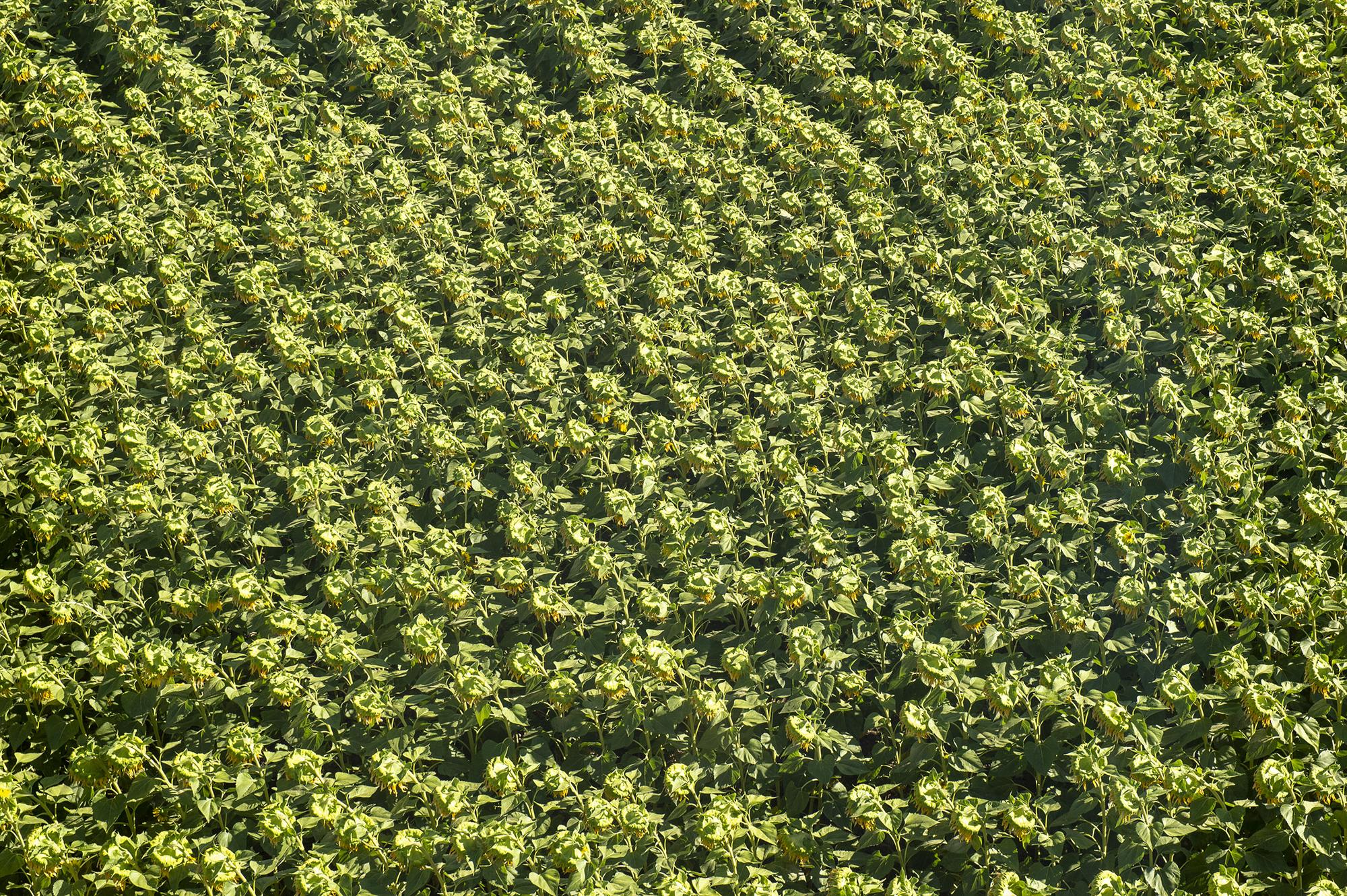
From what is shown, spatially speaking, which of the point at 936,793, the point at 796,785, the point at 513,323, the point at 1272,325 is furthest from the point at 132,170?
the point at 1272,325

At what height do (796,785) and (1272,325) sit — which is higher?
(1272,325)

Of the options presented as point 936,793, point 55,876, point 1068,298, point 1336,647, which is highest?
point 1068,298

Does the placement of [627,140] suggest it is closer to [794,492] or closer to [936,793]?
[794,492]

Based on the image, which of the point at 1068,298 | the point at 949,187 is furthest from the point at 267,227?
the point at 1068,298

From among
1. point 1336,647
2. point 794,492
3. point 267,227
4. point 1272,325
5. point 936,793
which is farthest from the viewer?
point 267,227

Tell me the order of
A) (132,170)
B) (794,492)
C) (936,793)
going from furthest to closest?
(132,170), (794,492), (936,793)

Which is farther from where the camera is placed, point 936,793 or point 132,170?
point 132,170
